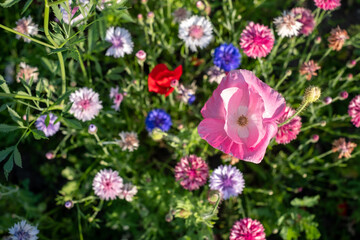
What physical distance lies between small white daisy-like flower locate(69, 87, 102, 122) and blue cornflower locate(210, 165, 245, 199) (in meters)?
0.69

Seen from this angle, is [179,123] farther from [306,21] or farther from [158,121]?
[306,21]

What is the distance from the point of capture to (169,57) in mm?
2273

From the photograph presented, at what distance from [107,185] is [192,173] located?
44cm

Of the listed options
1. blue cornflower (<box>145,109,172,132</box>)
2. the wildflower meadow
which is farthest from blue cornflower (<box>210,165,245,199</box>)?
blue cornflower (<box>145,109,172,132</box>)

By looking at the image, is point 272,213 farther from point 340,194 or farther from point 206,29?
point 206,29

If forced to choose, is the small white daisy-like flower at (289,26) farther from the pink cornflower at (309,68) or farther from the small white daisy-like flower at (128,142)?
the small white daisy-like flower at (128,142)

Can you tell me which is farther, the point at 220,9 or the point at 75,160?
the point at 220,9

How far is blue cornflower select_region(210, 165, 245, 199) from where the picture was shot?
1523mm

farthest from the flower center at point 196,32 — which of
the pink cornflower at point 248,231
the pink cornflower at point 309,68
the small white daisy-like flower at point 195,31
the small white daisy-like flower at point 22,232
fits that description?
the small white daisy-like flower at point 22,232

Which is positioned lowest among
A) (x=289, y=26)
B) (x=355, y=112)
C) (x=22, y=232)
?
(x=22, y=232)

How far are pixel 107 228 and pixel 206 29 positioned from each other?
1.46 m

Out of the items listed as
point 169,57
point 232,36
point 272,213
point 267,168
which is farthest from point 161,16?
point 272,213

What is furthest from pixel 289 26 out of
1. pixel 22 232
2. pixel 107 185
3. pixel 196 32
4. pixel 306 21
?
pixel 22 232

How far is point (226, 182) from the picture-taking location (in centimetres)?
152
